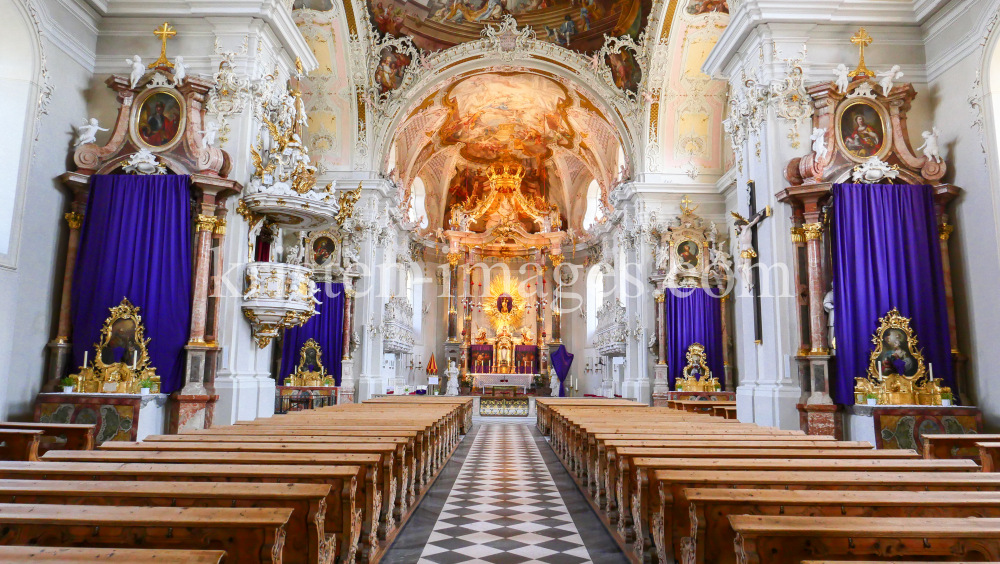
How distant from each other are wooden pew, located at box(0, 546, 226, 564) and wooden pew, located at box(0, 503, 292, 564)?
299mm

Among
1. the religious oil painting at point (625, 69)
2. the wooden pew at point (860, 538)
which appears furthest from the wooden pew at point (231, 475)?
the religious oil painting at point (625, 69)

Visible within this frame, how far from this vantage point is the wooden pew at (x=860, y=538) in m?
2.58

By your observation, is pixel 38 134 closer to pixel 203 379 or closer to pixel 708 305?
pixel 203 379

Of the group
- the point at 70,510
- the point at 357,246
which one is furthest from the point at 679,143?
the point at 70,510

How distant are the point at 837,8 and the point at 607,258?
1372cm

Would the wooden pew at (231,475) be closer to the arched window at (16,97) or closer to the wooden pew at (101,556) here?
the wooden pew at (101,556)

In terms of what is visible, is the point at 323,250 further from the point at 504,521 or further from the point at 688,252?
the point at 504,521

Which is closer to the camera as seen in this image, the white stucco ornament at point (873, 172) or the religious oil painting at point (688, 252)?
the white stucco ornament at point (873, 172)

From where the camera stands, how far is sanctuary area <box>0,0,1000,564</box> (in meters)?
3.54

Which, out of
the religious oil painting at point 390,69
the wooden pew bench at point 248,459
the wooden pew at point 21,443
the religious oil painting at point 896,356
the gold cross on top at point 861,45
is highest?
the religious oil painting at point 390,69

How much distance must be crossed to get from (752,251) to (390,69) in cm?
1087

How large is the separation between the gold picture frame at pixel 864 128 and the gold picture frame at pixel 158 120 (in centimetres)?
890

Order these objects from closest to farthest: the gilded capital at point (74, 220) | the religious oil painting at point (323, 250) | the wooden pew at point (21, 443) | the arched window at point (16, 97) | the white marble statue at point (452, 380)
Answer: the wooden pew at point (21, 443) < the arched window at point (16, 97) < the gilded capital at point (74, 220) < the religious oil painting at point (323, 250) < the white marble statue at point (452, 380)

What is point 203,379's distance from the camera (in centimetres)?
866
